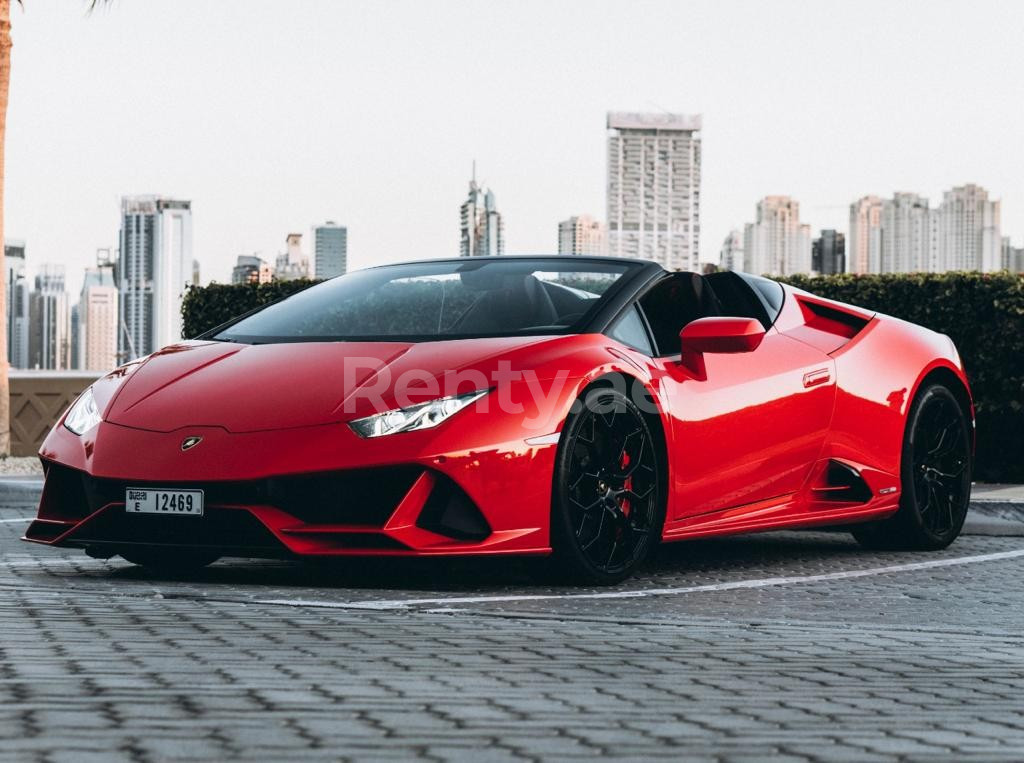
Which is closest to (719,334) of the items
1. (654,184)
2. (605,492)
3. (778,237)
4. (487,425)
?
(605,492)

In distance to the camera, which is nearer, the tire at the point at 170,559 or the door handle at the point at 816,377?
the tire at the point at 170,559

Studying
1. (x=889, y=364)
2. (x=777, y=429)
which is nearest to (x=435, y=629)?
(x=777, y=429)

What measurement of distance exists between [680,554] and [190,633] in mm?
3549

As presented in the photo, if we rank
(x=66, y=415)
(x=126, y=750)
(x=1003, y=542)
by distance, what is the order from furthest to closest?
(x=1003, y=542) < (x=66, y=415) < (x=126, y=750)

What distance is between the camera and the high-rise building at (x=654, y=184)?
16262 centimetres

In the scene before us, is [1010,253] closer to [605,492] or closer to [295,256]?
[295,256]

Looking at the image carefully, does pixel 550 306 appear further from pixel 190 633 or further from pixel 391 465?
pixel 190 633

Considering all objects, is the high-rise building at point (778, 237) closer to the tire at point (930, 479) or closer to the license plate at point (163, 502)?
the tire at point (930, 479)

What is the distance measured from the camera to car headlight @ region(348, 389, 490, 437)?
5.17m

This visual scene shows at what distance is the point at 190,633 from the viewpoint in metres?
4.01

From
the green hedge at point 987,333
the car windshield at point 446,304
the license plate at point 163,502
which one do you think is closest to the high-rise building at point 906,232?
the green hedge at point 987,333

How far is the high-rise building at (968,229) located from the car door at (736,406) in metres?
151

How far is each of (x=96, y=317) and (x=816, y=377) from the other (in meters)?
57.8

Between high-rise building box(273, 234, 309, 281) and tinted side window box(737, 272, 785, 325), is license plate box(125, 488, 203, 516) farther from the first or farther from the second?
high-rise building box(273, 234, 309, 281)
